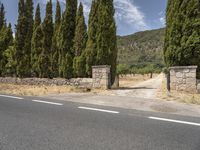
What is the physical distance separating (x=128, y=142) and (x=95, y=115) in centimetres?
269

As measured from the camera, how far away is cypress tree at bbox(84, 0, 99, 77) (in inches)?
632

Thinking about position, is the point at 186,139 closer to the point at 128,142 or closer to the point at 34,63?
the point at 128,142

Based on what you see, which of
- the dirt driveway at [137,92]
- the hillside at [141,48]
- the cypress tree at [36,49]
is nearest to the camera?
the dirt driveway at [137,92]

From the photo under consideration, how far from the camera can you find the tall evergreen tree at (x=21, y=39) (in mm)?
22656

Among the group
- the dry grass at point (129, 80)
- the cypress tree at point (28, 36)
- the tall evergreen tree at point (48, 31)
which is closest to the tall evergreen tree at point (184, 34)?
the dry grass at point (129, 80)

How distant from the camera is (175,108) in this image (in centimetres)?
876

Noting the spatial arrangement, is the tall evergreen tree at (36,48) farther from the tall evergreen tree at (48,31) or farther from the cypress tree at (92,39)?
the cypress tree at (92,39)

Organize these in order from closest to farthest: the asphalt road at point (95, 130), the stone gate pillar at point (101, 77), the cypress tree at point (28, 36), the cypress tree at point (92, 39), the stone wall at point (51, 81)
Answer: the asphalt road at point (95, 130) < the stone gate pillar at point (101, 77) < the cypress tree at point (92, 39) < the stone wall at point (51, 81) < the cypress tree at point (28, 36)

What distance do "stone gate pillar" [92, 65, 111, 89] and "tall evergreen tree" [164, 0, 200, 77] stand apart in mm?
3327

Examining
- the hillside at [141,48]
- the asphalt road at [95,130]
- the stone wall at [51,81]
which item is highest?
the hillside at [141,48]

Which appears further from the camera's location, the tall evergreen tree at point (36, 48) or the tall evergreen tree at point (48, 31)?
the tall evergreen tree at point (36, 48)

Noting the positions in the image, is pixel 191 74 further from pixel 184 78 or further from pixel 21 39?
pixel 21 39

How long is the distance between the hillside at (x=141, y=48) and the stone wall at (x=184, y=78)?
88786 millimetres

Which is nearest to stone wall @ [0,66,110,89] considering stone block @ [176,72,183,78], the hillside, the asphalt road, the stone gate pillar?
the stone gate pillar
